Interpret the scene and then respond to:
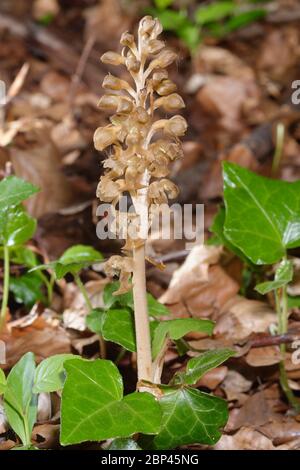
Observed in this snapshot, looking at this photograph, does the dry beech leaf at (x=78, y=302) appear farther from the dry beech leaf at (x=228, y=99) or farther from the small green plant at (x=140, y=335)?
the dry beech leaf at (x=228, y=99)

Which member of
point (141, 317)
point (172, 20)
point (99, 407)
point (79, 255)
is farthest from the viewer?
point (172, 20)

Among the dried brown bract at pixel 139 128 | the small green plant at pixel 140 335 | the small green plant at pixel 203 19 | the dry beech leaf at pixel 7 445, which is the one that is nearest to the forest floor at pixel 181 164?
the dry beech leaf at pixel 7 445

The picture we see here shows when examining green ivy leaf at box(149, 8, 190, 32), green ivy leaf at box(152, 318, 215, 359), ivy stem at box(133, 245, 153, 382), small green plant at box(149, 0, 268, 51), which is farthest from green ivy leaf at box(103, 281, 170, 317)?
green ivy leaf at box(149, 8, 190, 32)

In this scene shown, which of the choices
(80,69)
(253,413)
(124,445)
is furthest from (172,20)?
(124,445)

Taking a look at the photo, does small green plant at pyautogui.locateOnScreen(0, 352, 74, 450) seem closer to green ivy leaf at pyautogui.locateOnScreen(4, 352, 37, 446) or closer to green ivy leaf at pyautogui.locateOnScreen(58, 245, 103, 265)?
green ivy leaf at pyautogui.locateOnScreen(4, 352, 37, 446)

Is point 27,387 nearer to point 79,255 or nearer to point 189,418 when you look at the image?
point 189,418

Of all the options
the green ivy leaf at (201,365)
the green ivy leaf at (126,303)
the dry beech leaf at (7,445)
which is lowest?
the dry beech leaf at (7,445)
